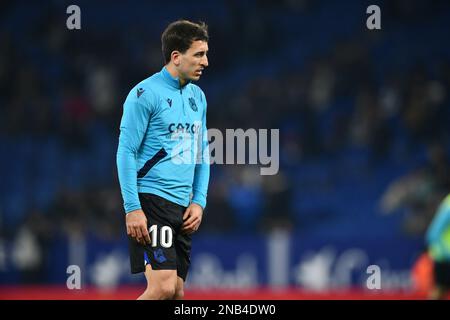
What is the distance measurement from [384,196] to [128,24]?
4833mm

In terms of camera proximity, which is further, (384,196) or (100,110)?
(100,110)

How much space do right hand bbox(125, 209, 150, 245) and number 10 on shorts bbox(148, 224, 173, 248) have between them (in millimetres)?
45

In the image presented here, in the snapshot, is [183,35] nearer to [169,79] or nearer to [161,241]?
[169,79]

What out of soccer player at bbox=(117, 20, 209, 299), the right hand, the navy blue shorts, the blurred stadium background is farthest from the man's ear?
the blurred stadium background

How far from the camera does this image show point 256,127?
12828 millimetres

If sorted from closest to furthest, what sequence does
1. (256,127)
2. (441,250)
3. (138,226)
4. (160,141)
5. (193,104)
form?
(138,226) < (160,141) < (193,104) < (441,250) < (256,127)

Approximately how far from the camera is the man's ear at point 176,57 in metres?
5.03

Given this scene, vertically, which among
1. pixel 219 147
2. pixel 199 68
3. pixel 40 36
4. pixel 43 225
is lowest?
pixel 43 225

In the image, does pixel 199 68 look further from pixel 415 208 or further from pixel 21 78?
pixel 21 78

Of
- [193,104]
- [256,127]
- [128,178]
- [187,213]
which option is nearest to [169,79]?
[193,104]

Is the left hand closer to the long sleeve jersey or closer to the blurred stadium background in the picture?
the long sleeve jersey

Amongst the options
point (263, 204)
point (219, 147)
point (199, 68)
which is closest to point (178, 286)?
point (199, 68)

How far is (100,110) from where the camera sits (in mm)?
13719

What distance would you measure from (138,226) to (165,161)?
0.41 m
